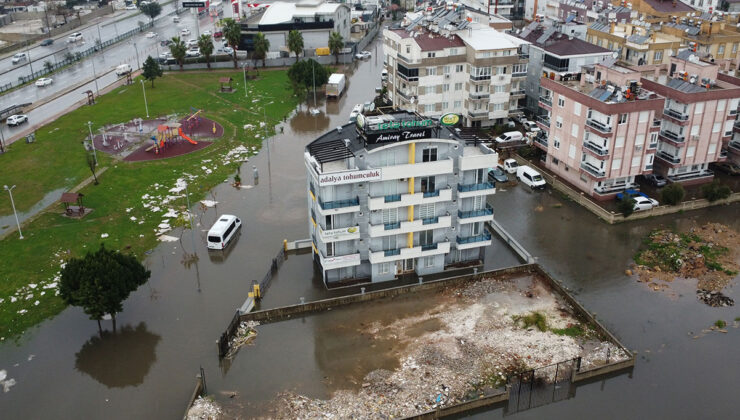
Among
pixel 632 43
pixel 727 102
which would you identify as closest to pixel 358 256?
pixel 727 102

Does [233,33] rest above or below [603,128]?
above

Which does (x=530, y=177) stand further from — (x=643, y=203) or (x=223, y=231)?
(x=223, y=231)

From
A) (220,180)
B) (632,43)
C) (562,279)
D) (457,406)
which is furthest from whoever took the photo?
(632,43)

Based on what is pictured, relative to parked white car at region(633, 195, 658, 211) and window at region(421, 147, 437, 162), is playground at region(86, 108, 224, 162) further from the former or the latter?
parked white car at region(633, 195, 658, 211)

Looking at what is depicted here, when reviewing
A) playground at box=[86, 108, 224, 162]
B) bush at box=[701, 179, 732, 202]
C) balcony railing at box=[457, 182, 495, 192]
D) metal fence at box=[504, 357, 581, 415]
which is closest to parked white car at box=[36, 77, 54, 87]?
playground at box=[86, 108, 224, 162]

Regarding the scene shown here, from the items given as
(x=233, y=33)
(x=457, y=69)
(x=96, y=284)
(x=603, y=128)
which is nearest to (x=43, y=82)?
(x=233, y=33)

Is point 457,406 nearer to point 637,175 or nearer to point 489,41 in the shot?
point 637,175

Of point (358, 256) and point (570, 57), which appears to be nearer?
point (358, 256)
